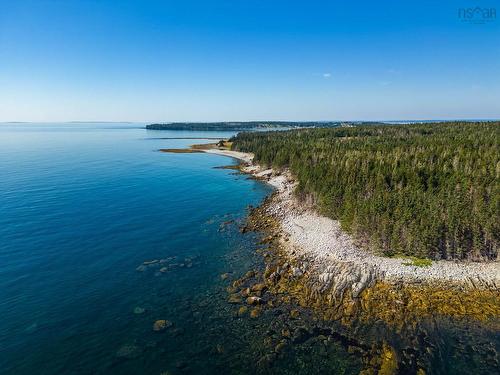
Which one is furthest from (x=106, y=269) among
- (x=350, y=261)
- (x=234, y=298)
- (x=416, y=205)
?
(x=416, y=205)

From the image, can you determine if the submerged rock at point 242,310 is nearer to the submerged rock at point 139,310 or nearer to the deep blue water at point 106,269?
the deep blue water at point 106,269

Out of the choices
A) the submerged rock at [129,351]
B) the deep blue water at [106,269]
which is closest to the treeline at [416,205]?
the deep blue water at [106,269]

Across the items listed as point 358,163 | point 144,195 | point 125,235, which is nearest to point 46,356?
point 125,235

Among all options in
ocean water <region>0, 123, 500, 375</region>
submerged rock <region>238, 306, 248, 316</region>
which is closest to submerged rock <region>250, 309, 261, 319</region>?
ocean water <region>0, 123, 500, 375</region>

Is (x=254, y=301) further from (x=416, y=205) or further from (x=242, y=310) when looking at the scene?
(x=416, y=205)

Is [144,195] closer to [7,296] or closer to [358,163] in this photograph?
[7,296]

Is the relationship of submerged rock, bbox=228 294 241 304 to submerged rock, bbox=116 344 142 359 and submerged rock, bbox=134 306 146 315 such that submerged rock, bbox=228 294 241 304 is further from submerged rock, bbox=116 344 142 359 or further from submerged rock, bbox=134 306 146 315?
submerged rock, bbox=116 344 142 359
